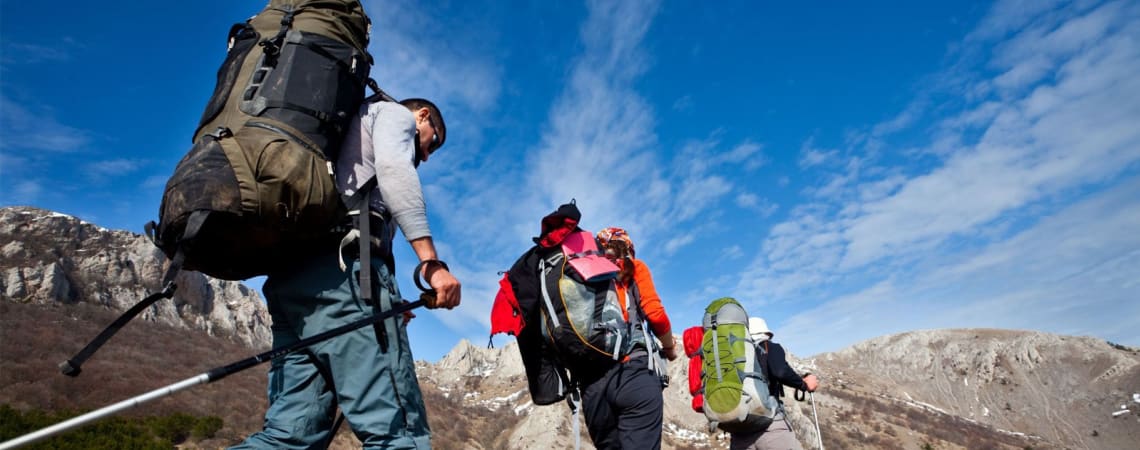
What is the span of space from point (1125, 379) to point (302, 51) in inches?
3546

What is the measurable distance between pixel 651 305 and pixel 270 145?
3.01 meters

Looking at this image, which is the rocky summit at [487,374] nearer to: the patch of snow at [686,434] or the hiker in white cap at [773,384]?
the patch of snow at [686,434]

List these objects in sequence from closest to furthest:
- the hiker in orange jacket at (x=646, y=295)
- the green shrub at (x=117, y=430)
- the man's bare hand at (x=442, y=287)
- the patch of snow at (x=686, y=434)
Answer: the man's bare hand at (x=442, y=287)
the hiker in orange jacket at (x=646, y=295)
the green shrub at (x=117, y=430)
the patch of snow at (x=686, y=434)

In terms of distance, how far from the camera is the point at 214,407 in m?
19.9

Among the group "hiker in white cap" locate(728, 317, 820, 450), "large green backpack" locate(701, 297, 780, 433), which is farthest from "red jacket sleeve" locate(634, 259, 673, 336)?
"hiker in white cap" locate(728, 317, 820, 450)

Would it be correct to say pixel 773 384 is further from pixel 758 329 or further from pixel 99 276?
pixel 99 276

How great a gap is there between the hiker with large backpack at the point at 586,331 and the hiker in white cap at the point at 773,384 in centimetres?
175

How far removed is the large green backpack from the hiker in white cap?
0.24ft

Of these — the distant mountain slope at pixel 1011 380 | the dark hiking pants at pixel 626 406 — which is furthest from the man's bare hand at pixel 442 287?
the distant mountain slope at pixel 1011 380

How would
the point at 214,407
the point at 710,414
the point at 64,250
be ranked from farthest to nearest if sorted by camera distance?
1. the point at 64,250
2. the point at 214,407
3. the point at 710,414

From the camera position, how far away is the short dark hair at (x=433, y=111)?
3068 mm

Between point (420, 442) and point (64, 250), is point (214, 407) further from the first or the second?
point (64, 250)

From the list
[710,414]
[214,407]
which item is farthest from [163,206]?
[214,407]

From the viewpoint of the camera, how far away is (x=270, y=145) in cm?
208
